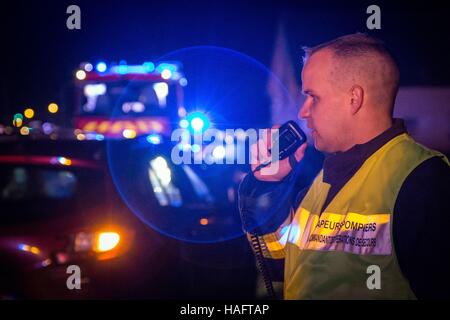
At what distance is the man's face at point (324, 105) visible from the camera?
81.4 inches

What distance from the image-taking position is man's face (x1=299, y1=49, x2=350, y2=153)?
2068 mm

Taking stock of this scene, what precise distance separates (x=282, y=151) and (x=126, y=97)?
7827 mm

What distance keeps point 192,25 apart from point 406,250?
4.51 m

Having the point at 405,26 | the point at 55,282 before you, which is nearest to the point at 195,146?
the point at 55,282

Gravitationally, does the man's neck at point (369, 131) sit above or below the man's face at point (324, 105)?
below

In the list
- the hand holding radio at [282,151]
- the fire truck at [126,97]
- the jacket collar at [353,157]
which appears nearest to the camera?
the jacket collar at [353,157]

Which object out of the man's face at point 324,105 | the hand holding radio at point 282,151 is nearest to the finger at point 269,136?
the hand holding radio at point 282,151

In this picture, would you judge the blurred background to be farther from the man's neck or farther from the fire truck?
the fire truck

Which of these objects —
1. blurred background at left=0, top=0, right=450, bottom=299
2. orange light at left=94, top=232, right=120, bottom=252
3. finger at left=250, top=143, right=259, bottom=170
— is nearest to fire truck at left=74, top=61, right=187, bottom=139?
blurred background at left=0, top=0, right=450, bottom=299

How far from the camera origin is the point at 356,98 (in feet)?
6.60

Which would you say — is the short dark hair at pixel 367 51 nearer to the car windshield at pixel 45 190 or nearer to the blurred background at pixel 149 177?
the blurred background at pixel 149 177

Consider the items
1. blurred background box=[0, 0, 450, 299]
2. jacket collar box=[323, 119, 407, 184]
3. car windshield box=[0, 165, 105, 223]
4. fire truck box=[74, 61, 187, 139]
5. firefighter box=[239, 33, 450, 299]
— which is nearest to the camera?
firefighter box=[239, 33, 450, 299]

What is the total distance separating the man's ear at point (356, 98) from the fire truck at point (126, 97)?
7.56 m

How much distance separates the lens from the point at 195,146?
14.1ft
